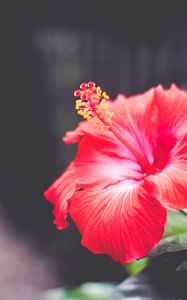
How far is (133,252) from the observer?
78cm

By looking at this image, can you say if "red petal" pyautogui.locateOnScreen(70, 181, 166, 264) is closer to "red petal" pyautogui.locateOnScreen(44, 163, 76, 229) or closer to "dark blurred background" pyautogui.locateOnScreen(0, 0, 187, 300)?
"red petal" pyautogui.locateOnScreen(44, 163, 76, 229)

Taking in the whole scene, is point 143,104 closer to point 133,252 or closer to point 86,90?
point 86,90

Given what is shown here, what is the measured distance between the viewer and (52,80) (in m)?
3.68

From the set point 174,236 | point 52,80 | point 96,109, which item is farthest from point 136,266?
point 52,80

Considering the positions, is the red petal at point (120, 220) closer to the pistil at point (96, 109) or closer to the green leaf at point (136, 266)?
the pistil at point (96, 109)

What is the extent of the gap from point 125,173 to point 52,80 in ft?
9.08

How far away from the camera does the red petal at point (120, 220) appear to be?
78cm

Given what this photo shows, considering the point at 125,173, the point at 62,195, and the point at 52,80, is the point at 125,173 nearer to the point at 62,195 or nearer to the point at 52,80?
the point at 62,195

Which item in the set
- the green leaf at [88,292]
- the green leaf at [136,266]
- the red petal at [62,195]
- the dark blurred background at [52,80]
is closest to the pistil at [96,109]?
the red petal at [62,195]

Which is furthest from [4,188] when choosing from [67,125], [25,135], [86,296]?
[86,296]

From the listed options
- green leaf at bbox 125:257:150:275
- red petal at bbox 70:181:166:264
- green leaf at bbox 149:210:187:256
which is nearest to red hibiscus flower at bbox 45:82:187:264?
red petal at bbox 70:181:166:264

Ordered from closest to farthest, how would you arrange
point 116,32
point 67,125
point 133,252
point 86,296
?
point 133,252 → point 86,296 → point 116,32 → point 67,125

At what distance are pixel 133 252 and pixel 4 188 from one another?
10.5ft

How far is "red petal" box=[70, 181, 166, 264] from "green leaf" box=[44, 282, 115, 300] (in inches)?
25.1
